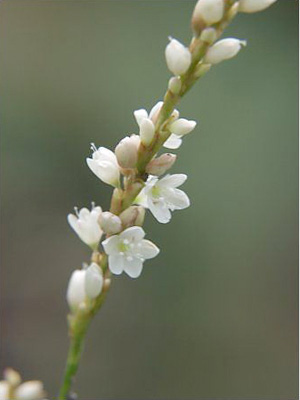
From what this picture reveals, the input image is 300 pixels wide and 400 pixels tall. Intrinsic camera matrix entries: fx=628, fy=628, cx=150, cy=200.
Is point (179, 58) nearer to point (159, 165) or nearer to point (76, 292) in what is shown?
point (159, 165)

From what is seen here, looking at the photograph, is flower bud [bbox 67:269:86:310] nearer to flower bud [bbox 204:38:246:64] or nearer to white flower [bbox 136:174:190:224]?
white flower [bbox 136:174:190:224]

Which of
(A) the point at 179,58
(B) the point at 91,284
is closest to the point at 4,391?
(B) the point at 91,284

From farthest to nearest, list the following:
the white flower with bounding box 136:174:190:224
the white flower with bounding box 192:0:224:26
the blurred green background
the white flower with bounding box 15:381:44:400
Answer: the blurred green background
the white flower with bounding box 136:174:190:224
the white flower with bounding box 192:0:224:26
the white flower with bounding box 15:381:44:400

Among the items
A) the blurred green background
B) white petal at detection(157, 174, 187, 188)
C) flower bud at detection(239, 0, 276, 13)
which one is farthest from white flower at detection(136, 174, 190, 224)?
the blurred green background

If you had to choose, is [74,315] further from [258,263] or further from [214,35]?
[258,263]

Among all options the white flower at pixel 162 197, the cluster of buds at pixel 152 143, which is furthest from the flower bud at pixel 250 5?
the white flower at pixel 162 197

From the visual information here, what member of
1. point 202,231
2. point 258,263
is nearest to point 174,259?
point 202,231
